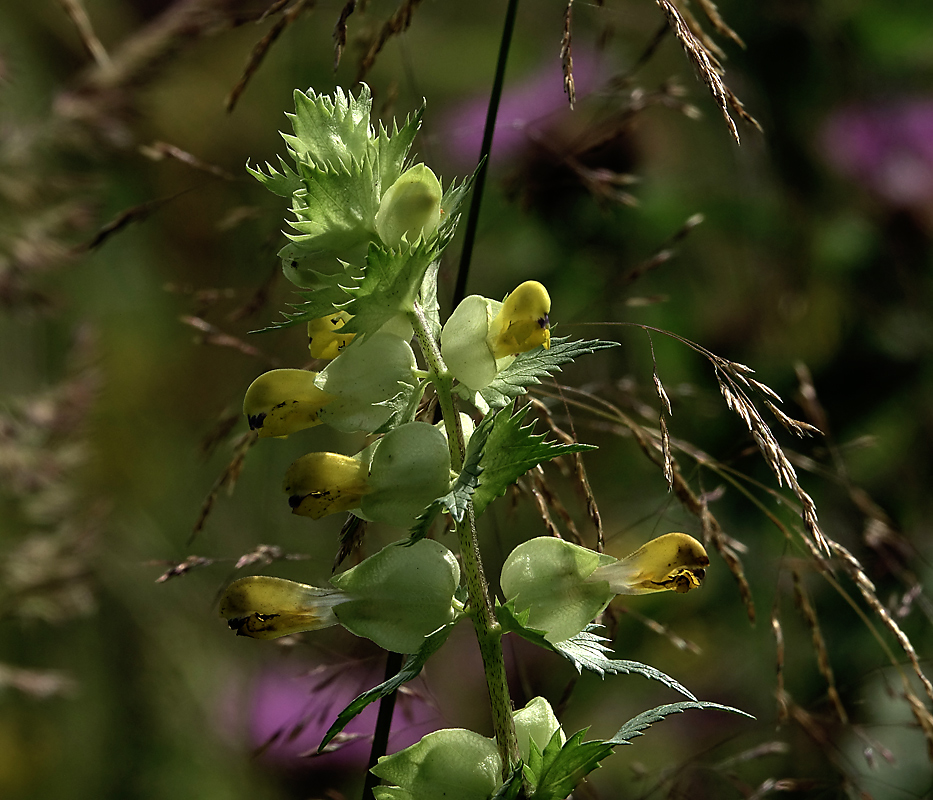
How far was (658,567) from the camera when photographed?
55 centimetres

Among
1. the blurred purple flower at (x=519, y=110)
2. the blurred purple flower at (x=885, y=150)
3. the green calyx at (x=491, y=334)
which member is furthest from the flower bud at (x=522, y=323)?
the blurred purple flower at (x=885, y=150)

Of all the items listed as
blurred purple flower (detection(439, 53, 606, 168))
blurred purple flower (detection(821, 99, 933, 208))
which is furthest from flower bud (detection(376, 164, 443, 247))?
blurred purple flower (detection(821, 99, 933, 208))

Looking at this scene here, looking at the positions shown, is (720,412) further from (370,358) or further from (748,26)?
(370,358)

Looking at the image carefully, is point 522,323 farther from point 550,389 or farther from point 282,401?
point 550,389

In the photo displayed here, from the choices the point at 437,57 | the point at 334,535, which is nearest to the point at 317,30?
the point at 437,57

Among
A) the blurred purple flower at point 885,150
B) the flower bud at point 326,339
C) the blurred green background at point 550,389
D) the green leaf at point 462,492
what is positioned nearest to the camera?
the green leaf at point 462,492

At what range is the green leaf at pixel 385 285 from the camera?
1.66 ft

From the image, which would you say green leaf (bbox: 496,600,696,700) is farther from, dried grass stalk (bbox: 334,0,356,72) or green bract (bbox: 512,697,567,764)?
dried grass stalk (bbox: 334,0,356,72)

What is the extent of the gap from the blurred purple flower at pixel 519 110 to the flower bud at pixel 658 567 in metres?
1.46

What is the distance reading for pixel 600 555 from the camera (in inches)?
21.2

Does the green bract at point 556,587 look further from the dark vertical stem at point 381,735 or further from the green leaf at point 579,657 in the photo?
the dark vertical stem at point 381,735

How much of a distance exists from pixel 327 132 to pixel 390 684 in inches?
11.8

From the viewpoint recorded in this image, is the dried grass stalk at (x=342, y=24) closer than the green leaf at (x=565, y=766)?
No

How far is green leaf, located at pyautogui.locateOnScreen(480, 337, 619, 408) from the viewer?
0.53m
